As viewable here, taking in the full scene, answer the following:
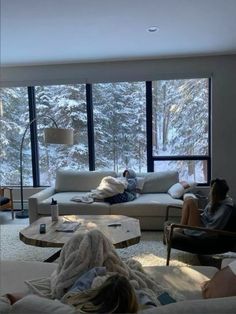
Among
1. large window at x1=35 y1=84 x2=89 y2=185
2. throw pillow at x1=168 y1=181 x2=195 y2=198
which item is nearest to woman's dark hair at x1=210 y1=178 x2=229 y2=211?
throw pillow at x1=168 y1=181 x2=195 y2=198

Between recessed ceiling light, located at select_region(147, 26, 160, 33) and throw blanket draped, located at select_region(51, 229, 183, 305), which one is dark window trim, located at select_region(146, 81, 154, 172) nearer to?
recessed ceiling light, located at select_region(147, 26, 160, 33)

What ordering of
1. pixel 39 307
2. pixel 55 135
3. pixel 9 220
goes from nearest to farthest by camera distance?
pixel 39 307
pixel 55 135
pixel 9 220

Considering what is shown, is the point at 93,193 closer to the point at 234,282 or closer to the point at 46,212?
the point at 46,212

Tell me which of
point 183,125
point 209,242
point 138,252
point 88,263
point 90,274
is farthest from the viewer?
point 183,125

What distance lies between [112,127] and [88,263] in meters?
4.17

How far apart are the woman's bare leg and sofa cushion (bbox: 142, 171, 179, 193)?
1.48 metres

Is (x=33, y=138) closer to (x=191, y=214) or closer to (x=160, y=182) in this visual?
(x=160, y=182)

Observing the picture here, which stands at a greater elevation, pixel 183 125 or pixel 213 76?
pixel 213 76

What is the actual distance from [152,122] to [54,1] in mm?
3002

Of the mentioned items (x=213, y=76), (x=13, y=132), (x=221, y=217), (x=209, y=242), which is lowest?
(x=209, y=242)

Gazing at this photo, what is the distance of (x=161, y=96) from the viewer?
18.5ft

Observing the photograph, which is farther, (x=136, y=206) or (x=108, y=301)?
(x=136, y=206)

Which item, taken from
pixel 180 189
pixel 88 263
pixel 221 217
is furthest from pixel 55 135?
pixel 88 263

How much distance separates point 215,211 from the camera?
3.27m
